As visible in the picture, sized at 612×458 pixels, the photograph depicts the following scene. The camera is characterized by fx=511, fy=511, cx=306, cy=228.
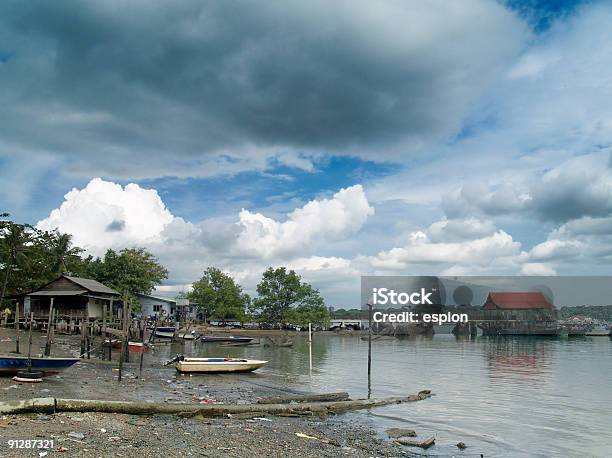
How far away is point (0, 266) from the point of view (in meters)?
58.8

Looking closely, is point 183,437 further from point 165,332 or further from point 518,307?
point 518,307

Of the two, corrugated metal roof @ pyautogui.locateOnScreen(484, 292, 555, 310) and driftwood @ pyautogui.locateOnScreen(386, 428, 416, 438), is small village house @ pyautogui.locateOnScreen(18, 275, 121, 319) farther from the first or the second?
corrugated metal roof @ pyautogui.locateOnScreen(484, 292, 555, 310)

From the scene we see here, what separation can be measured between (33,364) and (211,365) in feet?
38.2

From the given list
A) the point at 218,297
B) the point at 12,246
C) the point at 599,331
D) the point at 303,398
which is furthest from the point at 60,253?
the point at 599,331

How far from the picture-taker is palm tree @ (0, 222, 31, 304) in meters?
54.2

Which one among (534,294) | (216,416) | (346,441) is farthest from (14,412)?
(534,294)

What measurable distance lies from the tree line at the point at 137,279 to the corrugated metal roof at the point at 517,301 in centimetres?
4826

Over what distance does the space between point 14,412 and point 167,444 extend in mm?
4861

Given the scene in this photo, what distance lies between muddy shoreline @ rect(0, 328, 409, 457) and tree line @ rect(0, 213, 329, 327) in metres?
17.4

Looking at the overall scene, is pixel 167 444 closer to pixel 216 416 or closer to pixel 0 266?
pixel 216 416

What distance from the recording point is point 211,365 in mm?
32812

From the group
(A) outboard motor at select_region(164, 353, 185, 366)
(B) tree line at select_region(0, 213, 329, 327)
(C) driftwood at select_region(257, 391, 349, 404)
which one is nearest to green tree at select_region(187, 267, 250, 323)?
(B) tree line at select_region(0, 213, 329, 327)

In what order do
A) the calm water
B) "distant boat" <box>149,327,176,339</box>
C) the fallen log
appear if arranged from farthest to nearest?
"distant boat" <box>149,327,176,339</box>, the calm water, the fallen log

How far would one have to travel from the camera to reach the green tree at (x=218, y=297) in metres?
98.7
